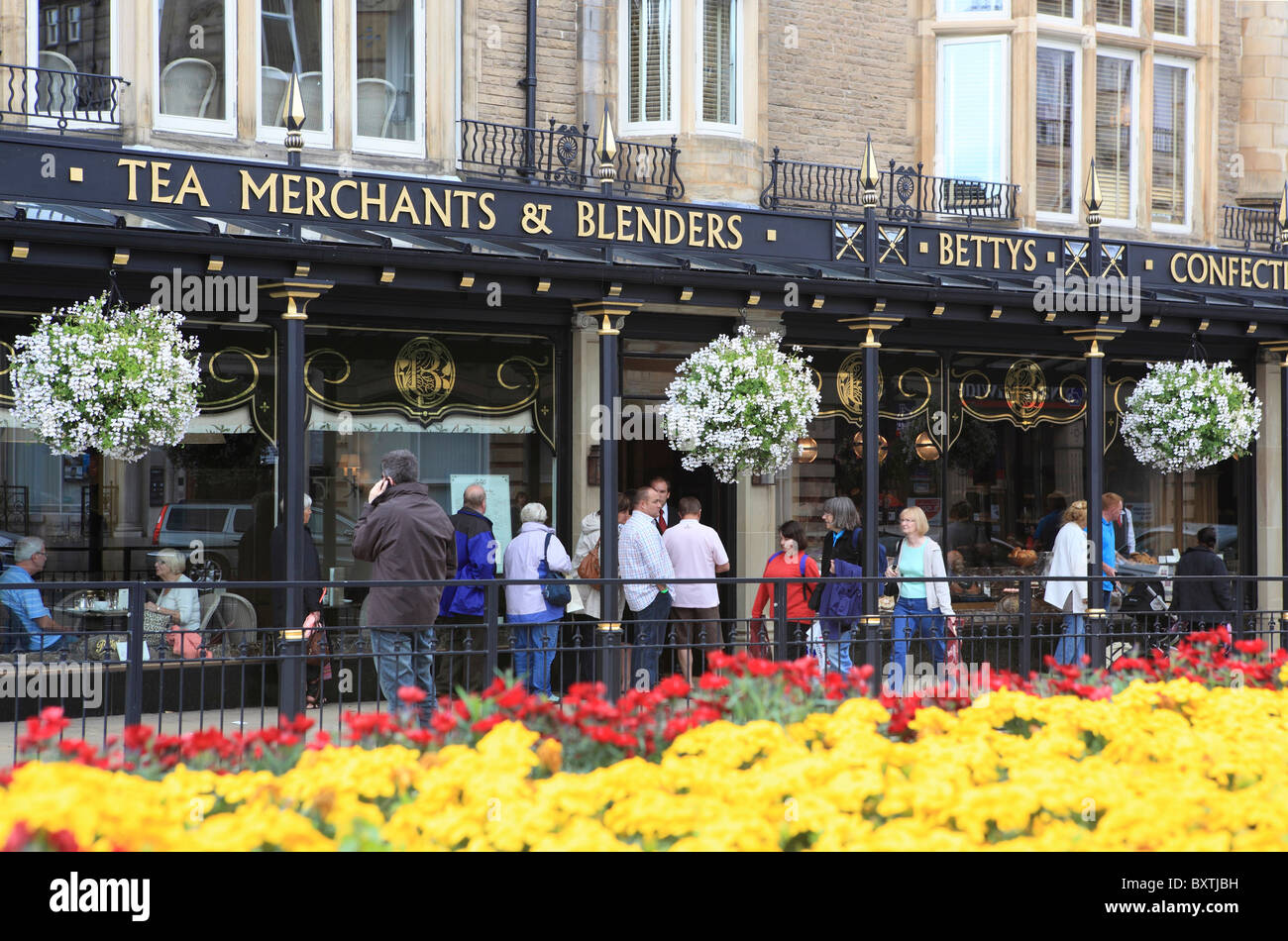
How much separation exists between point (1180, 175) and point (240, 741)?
536 inches

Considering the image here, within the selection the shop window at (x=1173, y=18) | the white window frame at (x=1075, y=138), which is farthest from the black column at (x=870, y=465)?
the shop window at (x=1173, y=18)

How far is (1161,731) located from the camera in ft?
15.8

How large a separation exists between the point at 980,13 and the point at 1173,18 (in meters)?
2.47

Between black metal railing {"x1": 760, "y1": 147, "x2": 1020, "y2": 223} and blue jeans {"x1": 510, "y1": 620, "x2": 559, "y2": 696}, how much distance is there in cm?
489

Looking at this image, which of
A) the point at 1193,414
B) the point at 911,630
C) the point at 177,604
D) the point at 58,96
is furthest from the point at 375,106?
the point at 1193,414

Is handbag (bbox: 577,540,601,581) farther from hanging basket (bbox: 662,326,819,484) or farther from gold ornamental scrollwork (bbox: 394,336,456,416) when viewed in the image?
gold ornamental scrollwork (bbox: 394,336,456,416)

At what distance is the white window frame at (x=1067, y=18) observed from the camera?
14.7 metres

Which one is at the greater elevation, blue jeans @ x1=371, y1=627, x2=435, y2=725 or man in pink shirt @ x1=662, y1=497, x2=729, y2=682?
man in pink shirt @ x1=662, y1=497, x2=729, y2=682

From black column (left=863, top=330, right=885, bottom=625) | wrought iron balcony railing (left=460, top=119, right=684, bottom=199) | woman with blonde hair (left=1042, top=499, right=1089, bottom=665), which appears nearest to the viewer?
black column (left=863, top=330, right=885, bottom=625)

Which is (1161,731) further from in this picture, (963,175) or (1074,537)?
(963,175)

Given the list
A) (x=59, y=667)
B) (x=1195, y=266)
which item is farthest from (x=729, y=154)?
(x=59, y=667)

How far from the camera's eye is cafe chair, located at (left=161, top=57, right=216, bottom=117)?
36.8 ft

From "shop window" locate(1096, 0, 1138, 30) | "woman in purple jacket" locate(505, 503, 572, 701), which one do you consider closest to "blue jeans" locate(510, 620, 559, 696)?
"woman in purple jacket" locate(505, 503, 572, 701)

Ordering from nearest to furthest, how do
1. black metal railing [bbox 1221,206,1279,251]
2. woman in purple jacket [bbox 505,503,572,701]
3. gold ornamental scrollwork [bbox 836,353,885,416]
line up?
woman in purple jacket [bbox 505,503,572,701]
gold ornamental scrollwork [bbox 836,353,885,416]
black metal railing [bbox 1221,206,1279,251]
